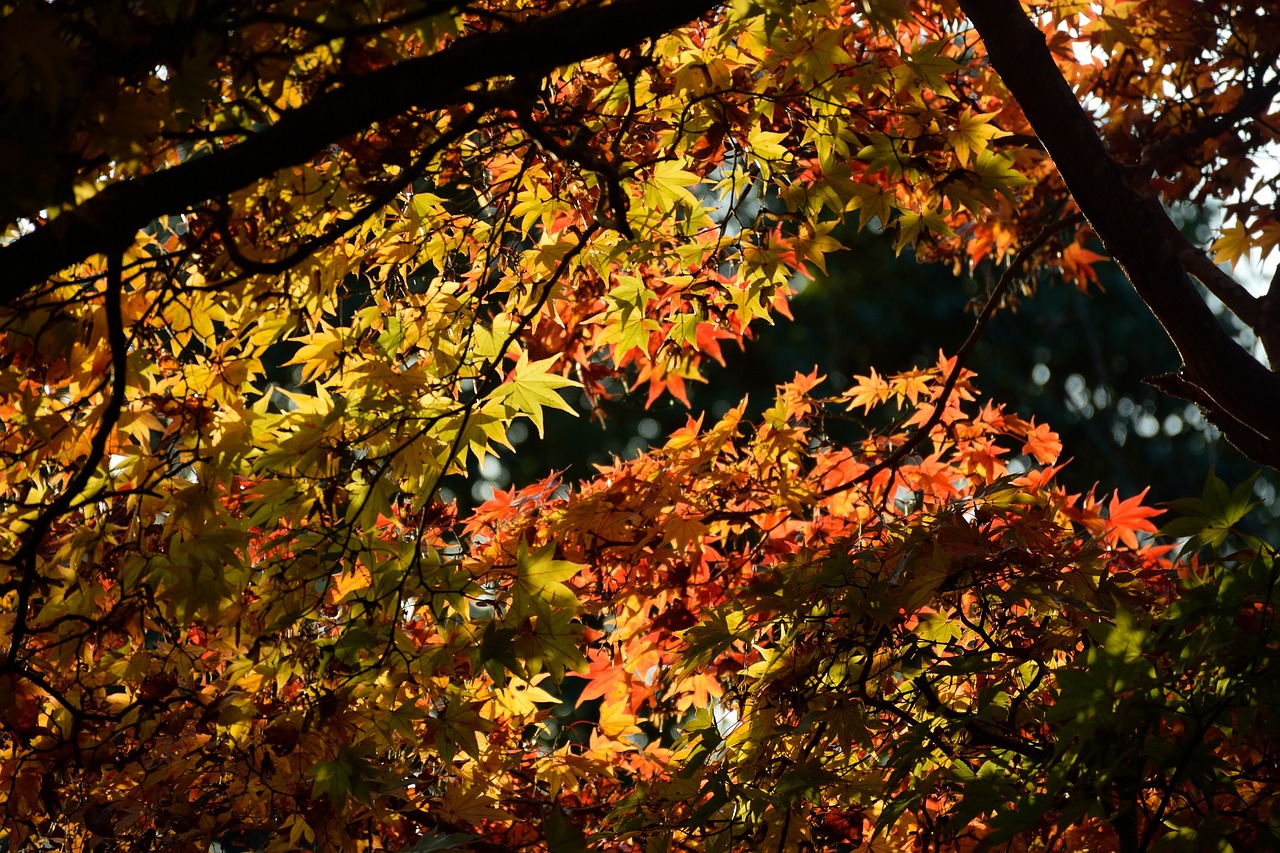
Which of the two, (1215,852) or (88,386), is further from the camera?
(88,386)

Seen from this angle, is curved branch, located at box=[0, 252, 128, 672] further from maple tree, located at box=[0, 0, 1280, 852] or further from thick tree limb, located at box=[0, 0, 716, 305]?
thick tree limb, located at box=[0, 0, 716, 305]

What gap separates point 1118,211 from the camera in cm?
199

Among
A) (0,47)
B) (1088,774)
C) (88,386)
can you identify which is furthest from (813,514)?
(0,47)

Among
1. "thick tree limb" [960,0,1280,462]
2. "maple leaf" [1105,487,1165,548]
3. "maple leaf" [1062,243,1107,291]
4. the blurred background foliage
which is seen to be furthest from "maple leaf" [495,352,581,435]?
the blurred background foliage

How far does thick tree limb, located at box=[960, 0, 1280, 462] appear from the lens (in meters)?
1.98

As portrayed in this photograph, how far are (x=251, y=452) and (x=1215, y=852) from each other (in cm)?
150

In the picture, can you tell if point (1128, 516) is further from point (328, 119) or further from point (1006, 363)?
point (1006, 363)

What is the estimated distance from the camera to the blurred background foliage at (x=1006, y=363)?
11.0m

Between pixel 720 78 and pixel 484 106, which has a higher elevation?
pixel 720 78

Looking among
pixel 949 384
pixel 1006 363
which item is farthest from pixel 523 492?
pixel 1006 363

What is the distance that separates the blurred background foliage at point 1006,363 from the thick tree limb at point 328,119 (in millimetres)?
9178

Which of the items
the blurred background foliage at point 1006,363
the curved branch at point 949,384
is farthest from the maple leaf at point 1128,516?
the blurred background foliage at point 1006,363

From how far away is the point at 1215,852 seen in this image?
1348mm

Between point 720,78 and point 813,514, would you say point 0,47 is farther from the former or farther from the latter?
point 813,514
